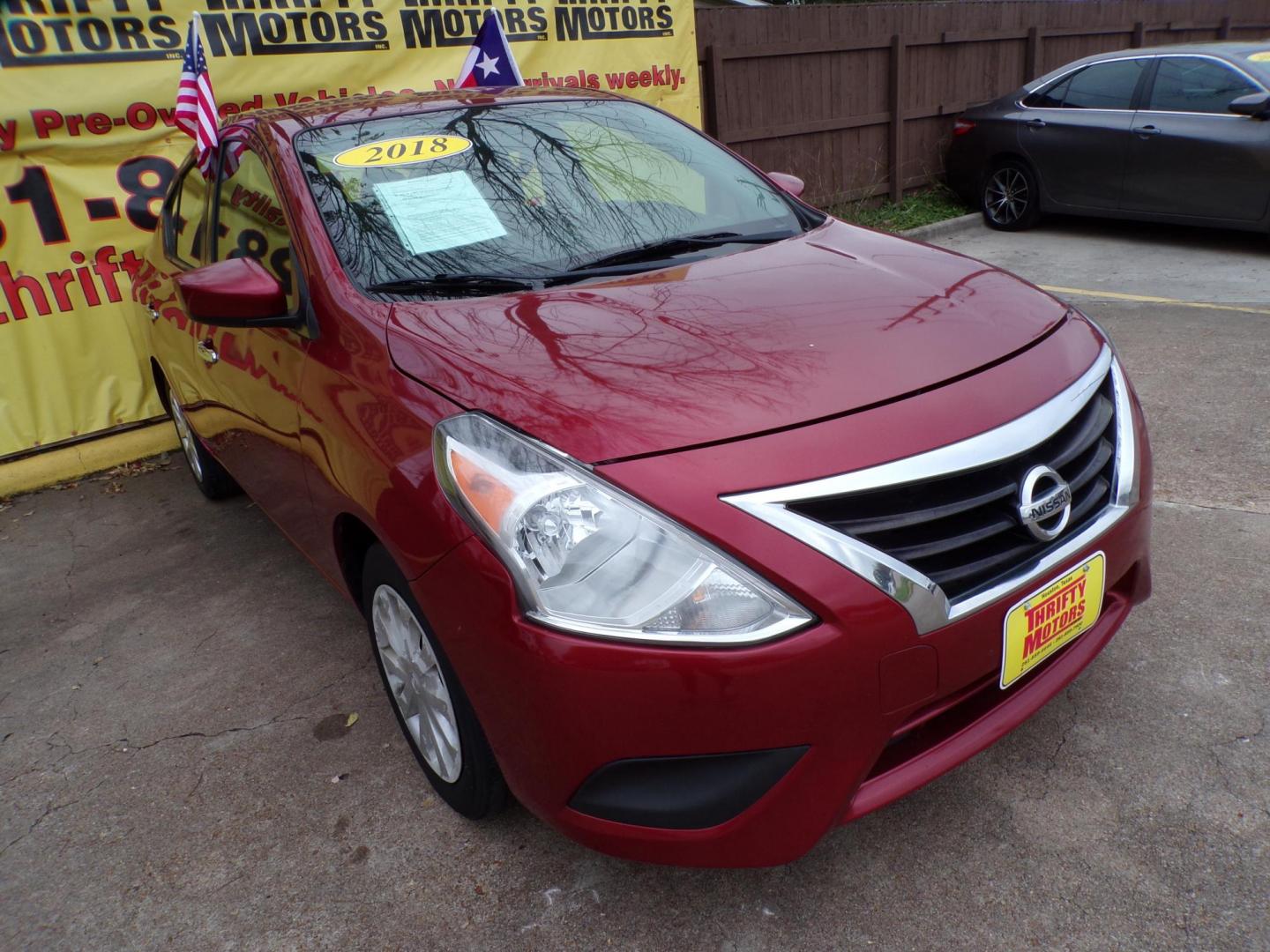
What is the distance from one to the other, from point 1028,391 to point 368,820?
5.71 ft

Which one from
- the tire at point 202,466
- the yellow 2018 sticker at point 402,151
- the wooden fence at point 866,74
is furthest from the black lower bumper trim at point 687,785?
the wooden fence at point 866,74

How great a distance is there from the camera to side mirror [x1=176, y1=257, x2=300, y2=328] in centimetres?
232

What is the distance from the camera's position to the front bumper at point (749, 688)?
1526 millimetres

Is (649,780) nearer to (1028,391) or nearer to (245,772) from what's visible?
(1028,391)

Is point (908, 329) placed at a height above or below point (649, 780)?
→ above

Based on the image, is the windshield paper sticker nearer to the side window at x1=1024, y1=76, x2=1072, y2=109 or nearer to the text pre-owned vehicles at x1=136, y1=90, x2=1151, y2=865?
the text pre-owned vehicles at x1=136, y1=90, x2=1151, y2=865

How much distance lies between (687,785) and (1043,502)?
806 millimetres

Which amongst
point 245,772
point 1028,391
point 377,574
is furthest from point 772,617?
point 245,772

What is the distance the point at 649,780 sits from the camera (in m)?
1.61

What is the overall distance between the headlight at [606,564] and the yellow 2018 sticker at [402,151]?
1.31m

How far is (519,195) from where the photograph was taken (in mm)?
2596

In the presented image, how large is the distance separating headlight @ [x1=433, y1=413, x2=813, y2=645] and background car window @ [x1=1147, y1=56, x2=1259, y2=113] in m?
7.30

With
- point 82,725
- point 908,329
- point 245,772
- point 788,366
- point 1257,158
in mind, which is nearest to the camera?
point 788,366

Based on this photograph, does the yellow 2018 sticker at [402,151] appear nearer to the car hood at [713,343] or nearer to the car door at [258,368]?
the car door at [258,368]
